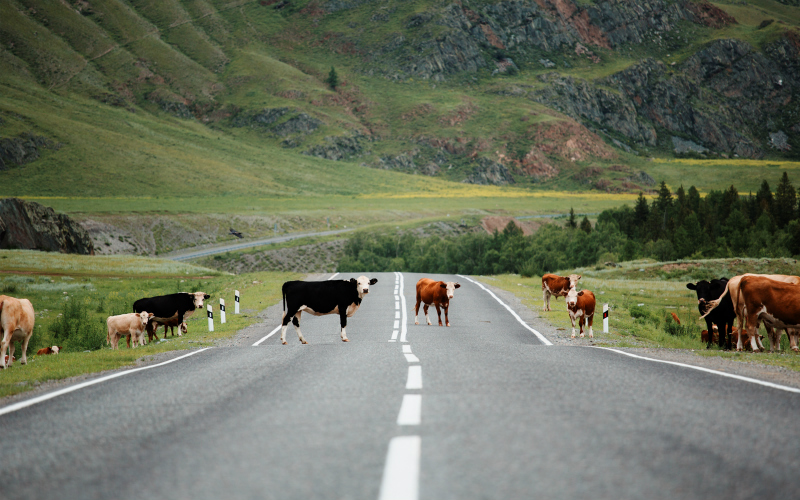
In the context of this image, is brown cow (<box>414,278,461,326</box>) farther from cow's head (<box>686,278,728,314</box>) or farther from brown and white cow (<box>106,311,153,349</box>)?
brown and white cow (<box>106,311,153,349</box>)

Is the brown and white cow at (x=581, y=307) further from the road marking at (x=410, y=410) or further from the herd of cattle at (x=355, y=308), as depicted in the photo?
the road marking at (x=410, y=410)

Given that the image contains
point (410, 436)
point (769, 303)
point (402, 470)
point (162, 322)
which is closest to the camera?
point (402, 470)

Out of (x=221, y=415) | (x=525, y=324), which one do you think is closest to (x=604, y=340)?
(x=525, y=324)

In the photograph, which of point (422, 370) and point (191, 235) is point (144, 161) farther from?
point (422, 370)

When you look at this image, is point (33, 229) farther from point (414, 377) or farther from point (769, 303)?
point (769, 303)

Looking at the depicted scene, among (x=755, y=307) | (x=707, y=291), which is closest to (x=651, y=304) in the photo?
(x=707, y=291)

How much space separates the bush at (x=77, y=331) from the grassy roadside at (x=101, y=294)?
1.11 ft

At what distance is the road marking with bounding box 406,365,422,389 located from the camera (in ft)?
27.6

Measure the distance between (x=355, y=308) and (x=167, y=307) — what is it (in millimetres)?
7742

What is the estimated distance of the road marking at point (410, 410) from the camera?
6.30 m

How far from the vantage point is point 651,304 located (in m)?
35.3

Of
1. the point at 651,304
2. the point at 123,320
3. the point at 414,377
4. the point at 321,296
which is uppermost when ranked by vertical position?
the point at 321,296

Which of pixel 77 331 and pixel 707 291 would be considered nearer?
pixel 707 291

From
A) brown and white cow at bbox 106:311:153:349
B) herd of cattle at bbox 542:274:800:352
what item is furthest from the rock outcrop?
herd of cattle at bbox 542:274:800:352
